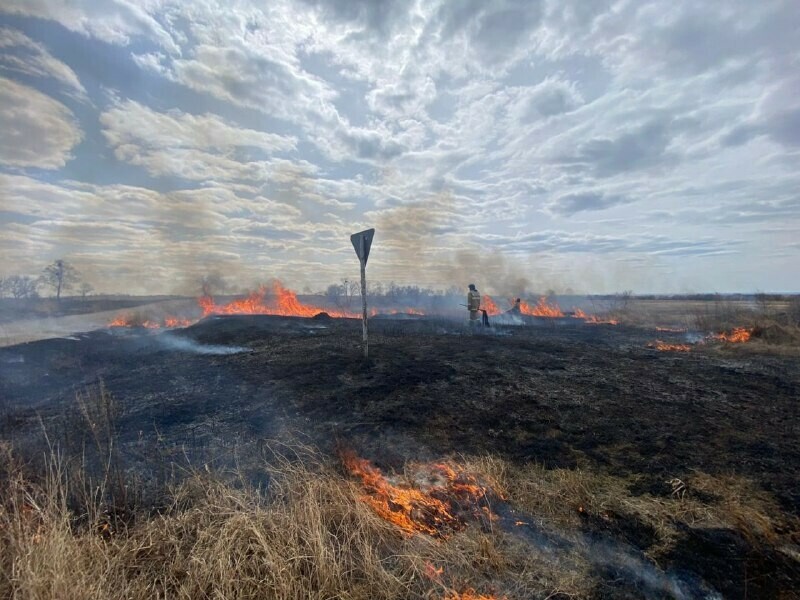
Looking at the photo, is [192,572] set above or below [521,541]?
above

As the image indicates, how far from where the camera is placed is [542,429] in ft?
18.7

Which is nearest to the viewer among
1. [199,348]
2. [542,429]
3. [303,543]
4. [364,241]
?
[303,543]

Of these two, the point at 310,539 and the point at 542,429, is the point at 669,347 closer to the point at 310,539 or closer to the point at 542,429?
the point at 542,429

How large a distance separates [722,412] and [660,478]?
3425 millimetres

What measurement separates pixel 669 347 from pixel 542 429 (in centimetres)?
1144

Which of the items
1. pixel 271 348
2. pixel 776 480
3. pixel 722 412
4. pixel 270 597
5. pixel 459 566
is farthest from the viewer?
pixel 271 348

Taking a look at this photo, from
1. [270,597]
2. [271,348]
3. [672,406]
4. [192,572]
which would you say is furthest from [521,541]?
[271,348]

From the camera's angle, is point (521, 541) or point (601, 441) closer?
point (521, 541)

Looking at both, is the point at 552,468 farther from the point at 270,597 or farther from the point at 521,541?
the point at 270,597

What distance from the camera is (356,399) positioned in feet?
23.3

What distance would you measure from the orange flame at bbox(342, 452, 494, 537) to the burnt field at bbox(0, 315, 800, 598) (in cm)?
26

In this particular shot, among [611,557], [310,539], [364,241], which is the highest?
[364,241]

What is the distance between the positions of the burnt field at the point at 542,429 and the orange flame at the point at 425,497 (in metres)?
0.26

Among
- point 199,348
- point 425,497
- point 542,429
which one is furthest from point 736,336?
point 199,348
